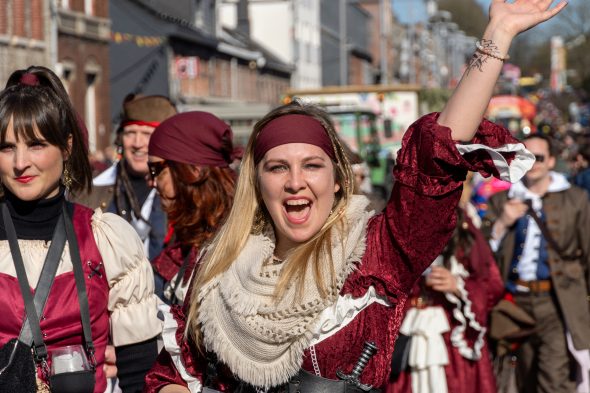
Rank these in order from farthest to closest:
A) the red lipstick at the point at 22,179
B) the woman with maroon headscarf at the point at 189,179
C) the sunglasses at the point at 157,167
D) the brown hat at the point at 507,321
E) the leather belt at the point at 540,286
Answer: the leather belt at the point at 540,286 < the brown hat at the point at 507,321 < the sunglasses at the point at 157,167 < the woman with maroon headscarf at the point at 189,179 < the red lipstick at the point at 22,179

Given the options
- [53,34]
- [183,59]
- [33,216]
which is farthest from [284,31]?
[33,216]

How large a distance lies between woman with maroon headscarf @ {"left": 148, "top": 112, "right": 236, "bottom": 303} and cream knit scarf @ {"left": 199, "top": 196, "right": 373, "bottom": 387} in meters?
1.64

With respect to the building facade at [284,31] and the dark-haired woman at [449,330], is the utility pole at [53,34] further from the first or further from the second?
the building facade at [284,31]

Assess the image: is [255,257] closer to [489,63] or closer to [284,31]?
[489,63]

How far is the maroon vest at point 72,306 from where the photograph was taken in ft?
12.1

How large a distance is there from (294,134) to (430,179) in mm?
554

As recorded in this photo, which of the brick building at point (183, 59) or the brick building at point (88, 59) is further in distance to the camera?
the brick building at point (183, 59)

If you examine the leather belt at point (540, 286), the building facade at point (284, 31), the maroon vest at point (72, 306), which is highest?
the building facade at point (284, 31)

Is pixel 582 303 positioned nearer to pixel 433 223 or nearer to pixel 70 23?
pixel 433 223

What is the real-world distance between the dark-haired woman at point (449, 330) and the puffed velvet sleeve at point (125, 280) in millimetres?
2776

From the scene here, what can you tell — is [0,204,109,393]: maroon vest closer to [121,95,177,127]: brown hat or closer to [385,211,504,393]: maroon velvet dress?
[121,95,177,127]: brown hat

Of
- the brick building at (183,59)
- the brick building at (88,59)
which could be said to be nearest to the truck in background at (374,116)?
the brick building at (183,59)

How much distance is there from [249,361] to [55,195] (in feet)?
3.36

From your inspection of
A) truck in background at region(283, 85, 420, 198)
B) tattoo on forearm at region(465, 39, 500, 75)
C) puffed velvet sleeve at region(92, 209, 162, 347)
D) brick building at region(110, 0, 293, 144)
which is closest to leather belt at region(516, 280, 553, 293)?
puffed velvet sleeve at region(92, 209, 162, 347)
